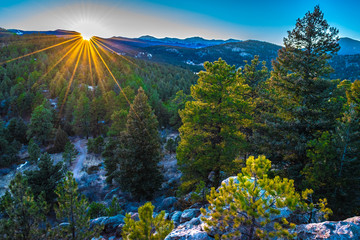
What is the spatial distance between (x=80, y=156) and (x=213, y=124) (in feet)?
98.5

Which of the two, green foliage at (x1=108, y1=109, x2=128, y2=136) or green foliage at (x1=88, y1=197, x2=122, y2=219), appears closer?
green foliage at (x1=88, y1=197, x2=122, y2=219)

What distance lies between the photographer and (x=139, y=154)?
1745 centimetres

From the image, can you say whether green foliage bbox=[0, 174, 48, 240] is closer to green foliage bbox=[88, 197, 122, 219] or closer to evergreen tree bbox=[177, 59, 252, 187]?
green foliage bbox=[88, 197, 122, 219]

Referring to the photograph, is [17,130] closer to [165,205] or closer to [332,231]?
[165,205]

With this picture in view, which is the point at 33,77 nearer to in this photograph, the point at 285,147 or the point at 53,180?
the point at 53,180

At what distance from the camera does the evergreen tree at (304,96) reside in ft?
33.3

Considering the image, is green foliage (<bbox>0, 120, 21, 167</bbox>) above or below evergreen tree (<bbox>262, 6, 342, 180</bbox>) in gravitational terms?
below

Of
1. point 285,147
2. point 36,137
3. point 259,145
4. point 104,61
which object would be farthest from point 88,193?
point 104,61

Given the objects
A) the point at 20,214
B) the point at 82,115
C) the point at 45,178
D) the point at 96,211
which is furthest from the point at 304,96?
the point at 82,115

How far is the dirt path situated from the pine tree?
12511mm

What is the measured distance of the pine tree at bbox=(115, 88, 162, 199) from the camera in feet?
56.1

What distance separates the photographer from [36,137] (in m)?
38.8

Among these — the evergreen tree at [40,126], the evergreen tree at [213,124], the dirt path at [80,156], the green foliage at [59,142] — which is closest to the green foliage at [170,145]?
the dirt path at [80,156]

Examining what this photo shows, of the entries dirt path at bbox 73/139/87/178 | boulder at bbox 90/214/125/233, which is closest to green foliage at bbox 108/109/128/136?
dirt path at bbox 73/139/87/178
